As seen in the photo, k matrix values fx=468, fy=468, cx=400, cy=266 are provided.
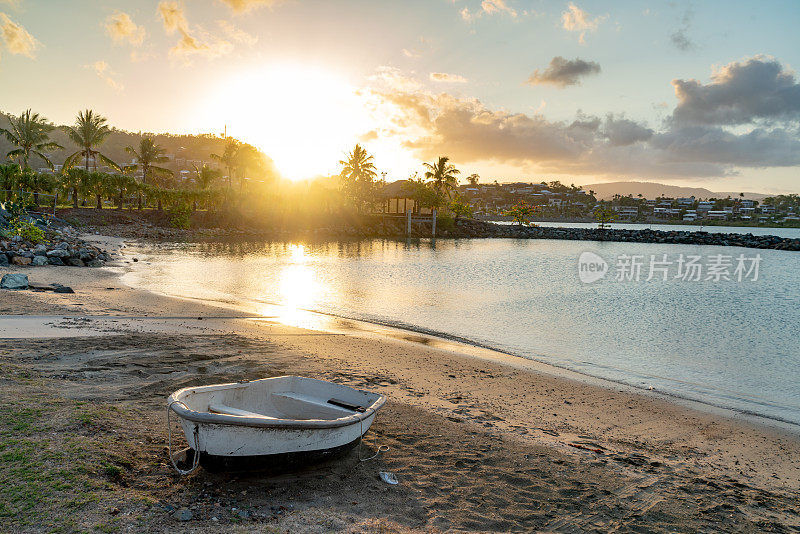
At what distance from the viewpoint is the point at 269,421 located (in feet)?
16.9

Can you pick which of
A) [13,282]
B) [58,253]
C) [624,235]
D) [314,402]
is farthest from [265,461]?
[624,235]

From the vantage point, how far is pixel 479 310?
20.3 metres

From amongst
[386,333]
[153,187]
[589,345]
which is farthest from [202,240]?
[589,345]

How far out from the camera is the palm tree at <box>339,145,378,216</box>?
263 ft

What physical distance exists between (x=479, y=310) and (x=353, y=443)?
14.9 m

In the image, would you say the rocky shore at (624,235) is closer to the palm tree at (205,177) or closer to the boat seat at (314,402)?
the palm tree at (205,177)

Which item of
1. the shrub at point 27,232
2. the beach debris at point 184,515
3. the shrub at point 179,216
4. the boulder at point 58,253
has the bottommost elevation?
the beach debris at point 184,515

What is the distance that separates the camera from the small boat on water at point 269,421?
5.08 meters

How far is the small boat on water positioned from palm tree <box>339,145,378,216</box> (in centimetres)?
7471

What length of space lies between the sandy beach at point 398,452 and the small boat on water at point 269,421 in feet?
1.02

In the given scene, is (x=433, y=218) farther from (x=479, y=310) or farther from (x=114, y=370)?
(x=114, y=370)

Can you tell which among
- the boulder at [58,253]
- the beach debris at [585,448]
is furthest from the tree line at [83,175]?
the beach debris at [585,448]

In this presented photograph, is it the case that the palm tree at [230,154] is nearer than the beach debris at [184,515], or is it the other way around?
the beach debris at [184,515]

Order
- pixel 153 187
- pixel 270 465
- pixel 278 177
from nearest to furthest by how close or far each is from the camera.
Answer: pixel 270 465 → pixel 153 187 → pixel 278 177
